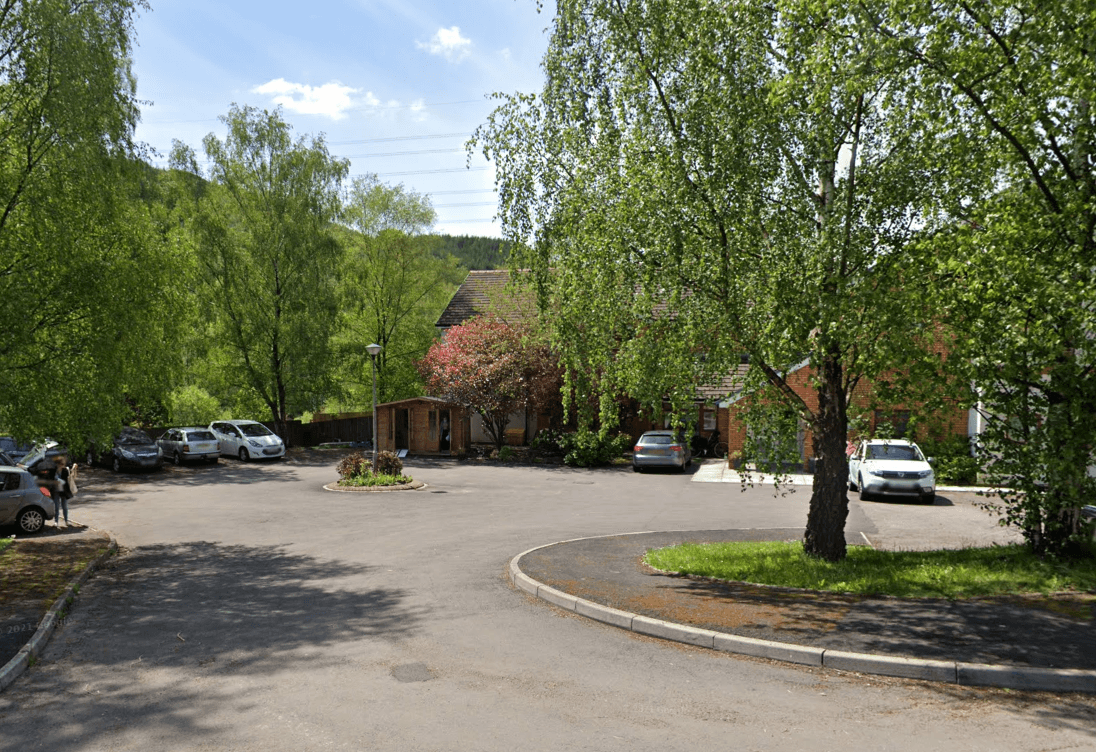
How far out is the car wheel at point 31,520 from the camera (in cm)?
1496

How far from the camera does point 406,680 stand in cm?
661

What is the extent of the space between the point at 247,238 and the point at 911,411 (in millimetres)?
30711

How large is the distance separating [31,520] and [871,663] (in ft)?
49.4

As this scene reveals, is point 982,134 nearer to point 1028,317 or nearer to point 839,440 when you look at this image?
point 1028,317

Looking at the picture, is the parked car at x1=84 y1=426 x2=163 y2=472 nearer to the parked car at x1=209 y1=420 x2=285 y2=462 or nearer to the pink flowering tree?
the parked car at x1=209 y1=420 x2=285 y2=462

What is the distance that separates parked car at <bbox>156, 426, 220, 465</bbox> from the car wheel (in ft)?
49.1

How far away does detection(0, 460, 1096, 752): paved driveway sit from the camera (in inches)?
214

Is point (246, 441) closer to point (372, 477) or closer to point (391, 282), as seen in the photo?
point (372, 477)

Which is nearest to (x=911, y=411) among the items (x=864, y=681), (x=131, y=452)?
(x=864, y=681)

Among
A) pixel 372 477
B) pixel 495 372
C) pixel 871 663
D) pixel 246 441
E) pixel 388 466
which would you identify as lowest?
pixel 871 663

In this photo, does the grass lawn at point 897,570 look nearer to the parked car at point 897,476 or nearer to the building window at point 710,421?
the parked car at point 897,476

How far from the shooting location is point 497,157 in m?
12.2

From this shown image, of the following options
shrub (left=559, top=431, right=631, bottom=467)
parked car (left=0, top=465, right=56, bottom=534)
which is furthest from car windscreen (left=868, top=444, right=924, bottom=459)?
parked car (left=0, top=465, right=56, bottom=534)

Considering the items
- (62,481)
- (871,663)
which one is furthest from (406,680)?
(62,481)
